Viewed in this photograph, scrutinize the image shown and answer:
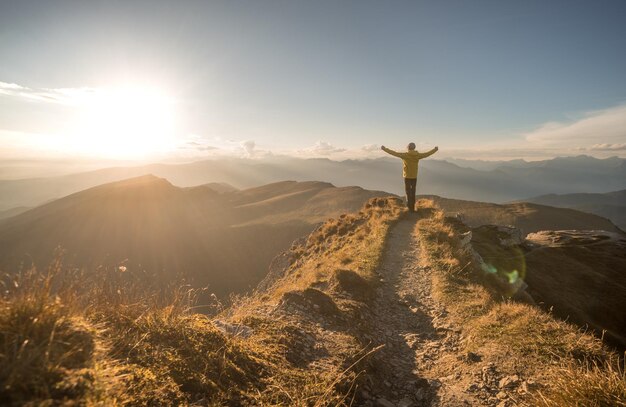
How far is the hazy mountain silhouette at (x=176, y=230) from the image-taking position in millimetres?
109375

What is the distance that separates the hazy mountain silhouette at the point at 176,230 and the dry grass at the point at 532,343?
89.5 metres

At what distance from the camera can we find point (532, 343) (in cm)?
617

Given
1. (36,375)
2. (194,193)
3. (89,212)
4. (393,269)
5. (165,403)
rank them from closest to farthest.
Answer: (36,375), (165,403), (393,269), (89,212), (194,193)

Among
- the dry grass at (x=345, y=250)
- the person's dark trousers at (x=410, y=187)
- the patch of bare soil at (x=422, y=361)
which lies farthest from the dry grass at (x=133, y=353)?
the person's dark trousers at (x=410, y=187)

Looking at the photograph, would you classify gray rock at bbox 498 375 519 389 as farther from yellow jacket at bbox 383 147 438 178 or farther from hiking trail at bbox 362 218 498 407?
yellow jacket at bbox 383 147 438 178

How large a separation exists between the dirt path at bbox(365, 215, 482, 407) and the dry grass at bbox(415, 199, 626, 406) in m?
0.50

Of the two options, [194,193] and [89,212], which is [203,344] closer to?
[89,212]

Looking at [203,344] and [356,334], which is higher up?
[203,344]

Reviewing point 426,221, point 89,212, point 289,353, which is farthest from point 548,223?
point 89,212

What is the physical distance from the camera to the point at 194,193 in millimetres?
191875

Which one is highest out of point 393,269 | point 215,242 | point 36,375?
point 36,375

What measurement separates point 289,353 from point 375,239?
12.0 meters

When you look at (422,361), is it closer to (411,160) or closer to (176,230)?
(411,160)

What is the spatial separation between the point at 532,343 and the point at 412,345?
249 centimetres
